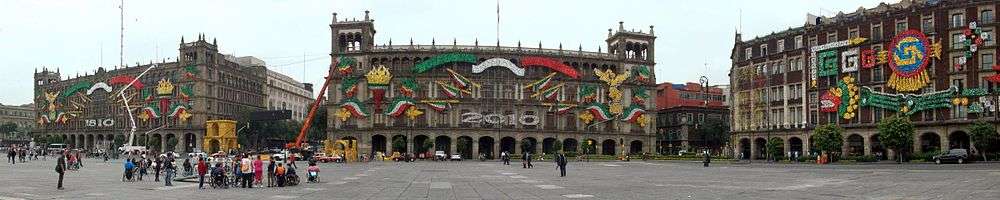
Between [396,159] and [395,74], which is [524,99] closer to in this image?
[395,74]

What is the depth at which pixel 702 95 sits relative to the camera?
148125mm

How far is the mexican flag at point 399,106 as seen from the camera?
11012cm

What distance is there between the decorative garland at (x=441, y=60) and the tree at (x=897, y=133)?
5000 cm

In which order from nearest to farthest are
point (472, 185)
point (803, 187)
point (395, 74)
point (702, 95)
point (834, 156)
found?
point (803, 187)
point (472, 185)
point (834, 156)
point (395, 74)
point (702, 95)

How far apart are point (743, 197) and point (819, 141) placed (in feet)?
177

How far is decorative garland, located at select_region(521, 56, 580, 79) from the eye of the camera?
11344 cm

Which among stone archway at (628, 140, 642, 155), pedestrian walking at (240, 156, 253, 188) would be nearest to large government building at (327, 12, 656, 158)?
stone archway at (628, 140, 642, 155)

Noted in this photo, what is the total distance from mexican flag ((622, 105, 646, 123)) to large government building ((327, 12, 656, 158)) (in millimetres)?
128

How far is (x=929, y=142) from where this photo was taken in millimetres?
84188

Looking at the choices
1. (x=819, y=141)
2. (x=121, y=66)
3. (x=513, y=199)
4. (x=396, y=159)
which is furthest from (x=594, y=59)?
(x=513, y=199)

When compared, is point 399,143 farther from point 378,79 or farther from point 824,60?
point 824,60

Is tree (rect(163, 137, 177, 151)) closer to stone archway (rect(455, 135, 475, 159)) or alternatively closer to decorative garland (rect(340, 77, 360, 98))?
decorative garland (rect(340, 77, 360, 98))

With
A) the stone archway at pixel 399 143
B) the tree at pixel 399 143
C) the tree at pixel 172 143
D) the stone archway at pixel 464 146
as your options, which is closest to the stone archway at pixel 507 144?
the stone archway at pixel 464 146

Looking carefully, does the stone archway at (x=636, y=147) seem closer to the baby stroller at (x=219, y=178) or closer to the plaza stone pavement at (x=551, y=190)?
the plaza stone pavement at (x=551, y=190)
